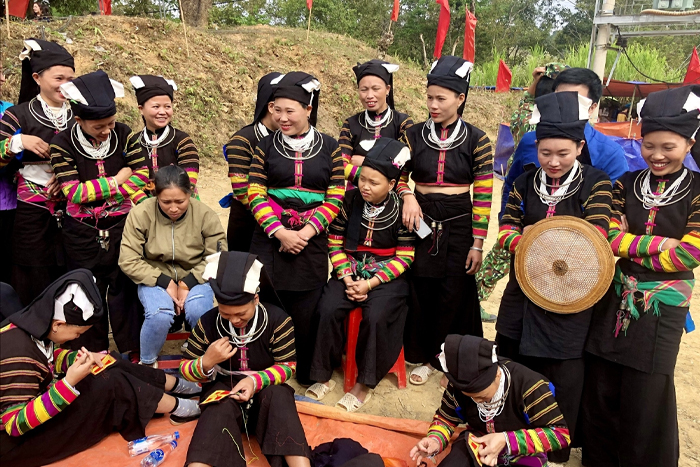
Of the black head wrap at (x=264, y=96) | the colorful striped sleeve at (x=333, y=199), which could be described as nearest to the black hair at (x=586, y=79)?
the colorful striped sleeve at (x=333, y=199)

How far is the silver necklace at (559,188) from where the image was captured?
2.83 metres

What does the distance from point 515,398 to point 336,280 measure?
160cm

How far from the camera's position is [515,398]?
2.51 metres

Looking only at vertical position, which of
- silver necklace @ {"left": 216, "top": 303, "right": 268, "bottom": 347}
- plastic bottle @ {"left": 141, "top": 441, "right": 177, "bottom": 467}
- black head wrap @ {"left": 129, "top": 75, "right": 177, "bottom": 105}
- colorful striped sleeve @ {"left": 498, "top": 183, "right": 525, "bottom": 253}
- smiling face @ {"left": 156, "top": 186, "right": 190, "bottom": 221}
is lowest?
plastic bottle @ {"left": 141, "top": 441, "right": 177, "bottom": 467}

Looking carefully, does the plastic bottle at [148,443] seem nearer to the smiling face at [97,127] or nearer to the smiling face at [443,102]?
the smiling face at [97,127]

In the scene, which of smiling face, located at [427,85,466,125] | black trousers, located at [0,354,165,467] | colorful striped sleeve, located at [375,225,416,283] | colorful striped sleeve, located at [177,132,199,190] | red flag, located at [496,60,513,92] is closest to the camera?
black trousers, located at [0,354,165,467]

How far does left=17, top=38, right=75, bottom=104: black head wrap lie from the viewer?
12.1 ft

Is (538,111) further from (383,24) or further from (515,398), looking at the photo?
(383,24)

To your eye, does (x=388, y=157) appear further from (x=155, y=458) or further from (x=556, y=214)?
(x=155, y=458)

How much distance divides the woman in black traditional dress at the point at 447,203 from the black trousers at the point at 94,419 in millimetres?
1863

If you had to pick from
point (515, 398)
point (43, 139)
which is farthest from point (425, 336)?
point (43, 139)

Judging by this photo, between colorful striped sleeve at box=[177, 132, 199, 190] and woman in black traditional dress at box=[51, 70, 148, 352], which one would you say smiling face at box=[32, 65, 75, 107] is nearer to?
woman in black traditional dress at box=[51, 70, 148, 352]

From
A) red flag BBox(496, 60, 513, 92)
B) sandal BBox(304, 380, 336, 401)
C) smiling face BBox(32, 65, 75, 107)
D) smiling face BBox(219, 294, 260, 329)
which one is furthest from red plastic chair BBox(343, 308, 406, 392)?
red flag BBox(496, 60, 513, 92)

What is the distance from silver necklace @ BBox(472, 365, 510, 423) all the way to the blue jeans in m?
1.96
